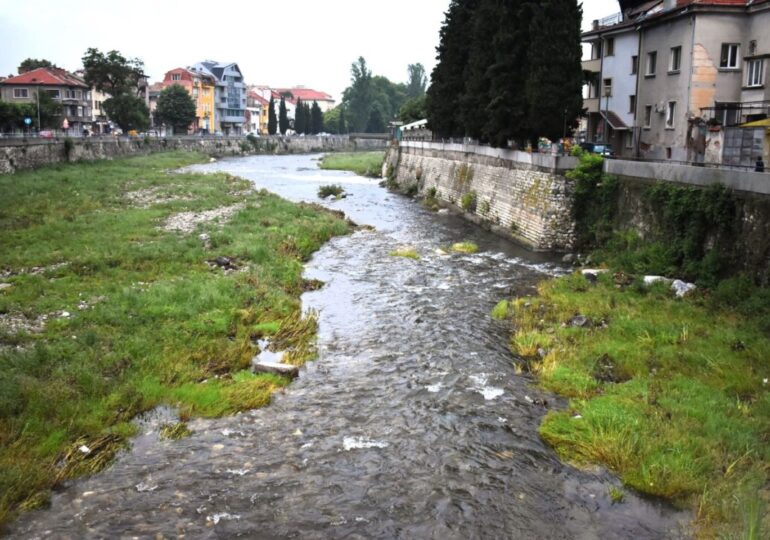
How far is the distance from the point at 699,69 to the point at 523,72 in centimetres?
819

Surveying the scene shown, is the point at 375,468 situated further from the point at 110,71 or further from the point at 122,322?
the point at 110,71

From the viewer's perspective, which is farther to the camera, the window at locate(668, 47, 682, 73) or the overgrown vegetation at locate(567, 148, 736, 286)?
the window at locate(668, 47, 682, 73)

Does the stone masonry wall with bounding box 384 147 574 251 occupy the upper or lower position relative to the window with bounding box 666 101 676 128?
lower

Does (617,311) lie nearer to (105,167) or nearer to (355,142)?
(105,167)

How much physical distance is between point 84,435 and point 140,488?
199cm

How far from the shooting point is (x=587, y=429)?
11672mm

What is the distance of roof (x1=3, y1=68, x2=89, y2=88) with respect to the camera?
298 feet

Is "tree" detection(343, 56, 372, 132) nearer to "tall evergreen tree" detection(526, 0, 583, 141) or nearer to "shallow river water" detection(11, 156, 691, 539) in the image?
"tall evergreen tree" detection(526, 0, 583, 141)

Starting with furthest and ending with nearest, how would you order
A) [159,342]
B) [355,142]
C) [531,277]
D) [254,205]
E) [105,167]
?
[355,142]
[105,167]
[254,205]
[531,277]
[159,342]

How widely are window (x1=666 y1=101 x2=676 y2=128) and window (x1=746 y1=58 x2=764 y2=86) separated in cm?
341

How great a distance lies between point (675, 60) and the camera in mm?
33000

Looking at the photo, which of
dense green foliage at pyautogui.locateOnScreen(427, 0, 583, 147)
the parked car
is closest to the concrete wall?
dense green foliage at pyautogui.locateOnScreen(427, 0, 583, 147)

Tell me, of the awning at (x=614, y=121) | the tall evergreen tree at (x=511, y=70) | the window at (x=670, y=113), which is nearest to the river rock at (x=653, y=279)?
the tall evergreen tree at (x=511, y=70)

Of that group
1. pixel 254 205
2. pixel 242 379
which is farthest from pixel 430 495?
pixel 254 205
